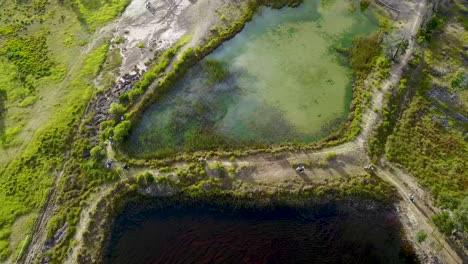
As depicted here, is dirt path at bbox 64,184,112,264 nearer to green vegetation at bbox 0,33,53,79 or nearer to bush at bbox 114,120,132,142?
bush at bbox 114,120,132,142

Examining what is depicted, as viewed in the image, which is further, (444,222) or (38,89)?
(38,89)

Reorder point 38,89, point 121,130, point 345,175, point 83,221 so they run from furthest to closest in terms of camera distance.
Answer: point 38,89 < point 121,130 < point 345,175 < point 83,221

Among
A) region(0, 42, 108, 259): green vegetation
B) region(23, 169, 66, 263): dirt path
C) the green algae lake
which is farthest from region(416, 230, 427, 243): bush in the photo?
region(0, 42, 108, 259): green vegetation

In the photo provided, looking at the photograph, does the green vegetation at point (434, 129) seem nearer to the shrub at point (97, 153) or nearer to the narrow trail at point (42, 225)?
the shrub at point (97, 153)

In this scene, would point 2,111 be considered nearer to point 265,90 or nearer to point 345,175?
point 265,90

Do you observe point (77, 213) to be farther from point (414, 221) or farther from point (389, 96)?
point (389, 96)

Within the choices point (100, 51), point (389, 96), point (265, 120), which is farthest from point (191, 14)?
point (389, 96)

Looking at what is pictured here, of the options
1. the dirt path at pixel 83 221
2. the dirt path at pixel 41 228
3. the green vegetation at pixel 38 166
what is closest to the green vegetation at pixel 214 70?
the green vegetation at pixel 38 166

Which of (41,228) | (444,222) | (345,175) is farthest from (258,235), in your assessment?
(41,228)

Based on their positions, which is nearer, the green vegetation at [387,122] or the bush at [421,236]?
the bush at [421,236]
